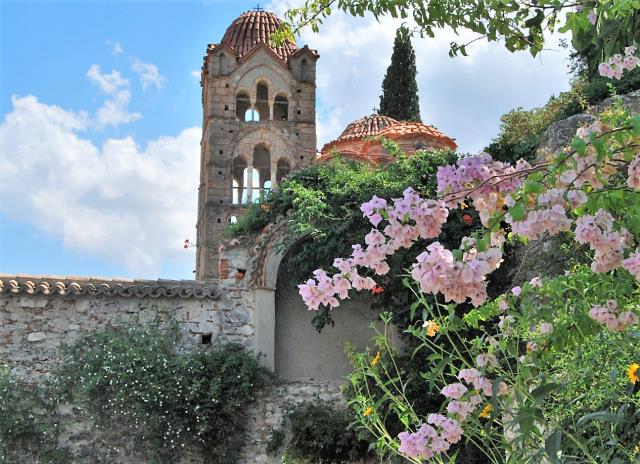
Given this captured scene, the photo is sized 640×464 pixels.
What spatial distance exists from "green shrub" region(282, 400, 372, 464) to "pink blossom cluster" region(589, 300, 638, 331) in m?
7.24

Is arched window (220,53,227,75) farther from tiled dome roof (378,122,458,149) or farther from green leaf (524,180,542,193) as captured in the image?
green leaf (524,180,542,193)

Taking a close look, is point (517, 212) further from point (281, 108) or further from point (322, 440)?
point (281, 108)

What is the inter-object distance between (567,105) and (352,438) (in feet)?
16.8

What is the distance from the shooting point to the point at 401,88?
24.5 meters

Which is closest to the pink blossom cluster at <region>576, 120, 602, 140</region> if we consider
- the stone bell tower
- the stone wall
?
the stone wall

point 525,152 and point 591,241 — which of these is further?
point 525,152

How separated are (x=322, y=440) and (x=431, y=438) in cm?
638

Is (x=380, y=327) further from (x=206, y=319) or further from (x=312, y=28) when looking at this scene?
(x=312, y=28)

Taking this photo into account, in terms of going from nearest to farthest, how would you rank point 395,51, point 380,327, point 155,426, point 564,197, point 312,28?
point 564,197, point 312,28, point 155,426, point 380,327, point 395,51

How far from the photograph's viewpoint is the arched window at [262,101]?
95.1 ft

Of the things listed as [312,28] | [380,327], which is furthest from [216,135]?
[312,28]

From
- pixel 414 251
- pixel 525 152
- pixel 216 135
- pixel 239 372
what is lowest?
pixel 239 372

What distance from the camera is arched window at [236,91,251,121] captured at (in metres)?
28.9

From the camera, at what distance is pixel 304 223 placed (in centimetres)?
1161
